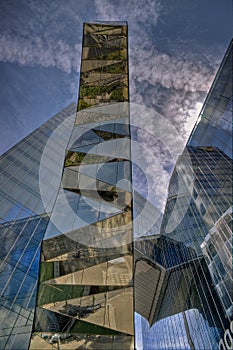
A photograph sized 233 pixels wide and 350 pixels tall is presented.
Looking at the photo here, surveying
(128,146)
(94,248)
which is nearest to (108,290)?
(94,248)

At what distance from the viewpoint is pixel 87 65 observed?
31.9 ft

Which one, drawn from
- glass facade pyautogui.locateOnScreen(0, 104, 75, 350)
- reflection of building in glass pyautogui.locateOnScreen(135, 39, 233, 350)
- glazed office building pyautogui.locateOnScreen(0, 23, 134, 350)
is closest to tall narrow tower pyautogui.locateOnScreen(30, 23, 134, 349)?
glazed office building pyautogui.locateOnScreen(0, 23, 134, 350)

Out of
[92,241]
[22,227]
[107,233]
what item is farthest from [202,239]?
[92,241]

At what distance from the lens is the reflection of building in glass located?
55.0 ft

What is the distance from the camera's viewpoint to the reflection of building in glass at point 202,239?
16.8 metres

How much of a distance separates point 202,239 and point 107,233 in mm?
17357

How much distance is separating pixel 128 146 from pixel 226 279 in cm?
1358

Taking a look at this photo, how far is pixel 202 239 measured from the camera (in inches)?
825

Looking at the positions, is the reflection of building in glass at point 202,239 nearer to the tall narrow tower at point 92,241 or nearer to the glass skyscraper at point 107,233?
the glass skyscraper at point 107,233

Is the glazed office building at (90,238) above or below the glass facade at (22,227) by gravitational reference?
above

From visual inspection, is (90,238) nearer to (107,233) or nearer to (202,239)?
(107,233)

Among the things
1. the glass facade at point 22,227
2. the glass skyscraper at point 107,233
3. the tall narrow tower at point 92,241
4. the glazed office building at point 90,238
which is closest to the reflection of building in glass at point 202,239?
the glass skyscraper at point 107,233

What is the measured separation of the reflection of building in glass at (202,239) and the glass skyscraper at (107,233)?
0.40 feet

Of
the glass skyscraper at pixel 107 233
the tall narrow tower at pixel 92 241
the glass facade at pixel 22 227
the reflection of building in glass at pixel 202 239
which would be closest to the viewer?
the tall narrow tower at pixel 92 241
